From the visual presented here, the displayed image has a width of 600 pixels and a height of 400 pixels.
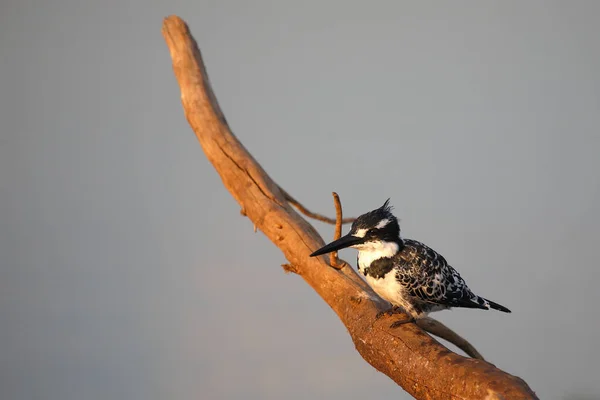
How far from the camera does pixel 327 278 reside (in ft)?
9.42

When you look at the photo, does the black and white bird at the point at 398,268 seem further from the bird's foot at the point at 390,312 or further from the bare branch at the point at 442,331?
the bare branch at the point at 442,331

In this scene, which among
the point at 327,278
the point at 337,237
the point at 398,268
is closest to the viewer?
the point at 398,268

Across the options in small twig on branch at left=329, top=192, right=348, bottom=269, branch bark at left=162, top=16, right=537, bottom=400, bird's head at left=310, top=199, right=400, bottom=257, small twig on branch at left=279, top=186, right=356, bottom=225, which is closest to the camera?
branch bark at left=162, top=16, right=537, bottom=400

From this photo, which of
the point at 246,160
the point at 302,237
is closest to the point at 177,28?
the point at 246,160

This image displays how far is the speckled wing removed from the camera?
2535 millimetres

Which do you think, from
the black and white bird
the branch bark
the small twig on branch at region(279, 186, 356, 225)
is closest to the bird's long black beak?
the black and white bird

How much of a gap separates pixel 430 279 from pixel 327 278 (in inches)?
20.2

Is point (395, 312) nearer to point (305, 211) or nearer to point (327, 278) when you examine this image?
point (327, 278)

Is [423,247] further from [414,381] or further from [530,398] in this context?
[530,398]

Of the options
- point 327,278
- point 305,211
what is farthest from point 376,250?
point 305,211

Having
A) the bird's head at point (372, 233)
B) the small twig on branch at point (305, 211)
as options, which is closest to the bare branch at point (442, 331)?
the bird's head at point (372, 233)

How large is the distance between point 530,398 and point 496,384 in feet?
0.38

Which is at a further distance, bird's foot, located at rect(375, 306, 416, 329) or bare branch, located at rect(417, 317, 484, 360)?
bare branch, located at rect(417, 317, 484, 360)

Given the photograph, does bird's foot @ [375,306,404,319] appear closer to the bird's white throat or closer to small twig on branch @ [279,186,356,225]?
the bird's white throat
